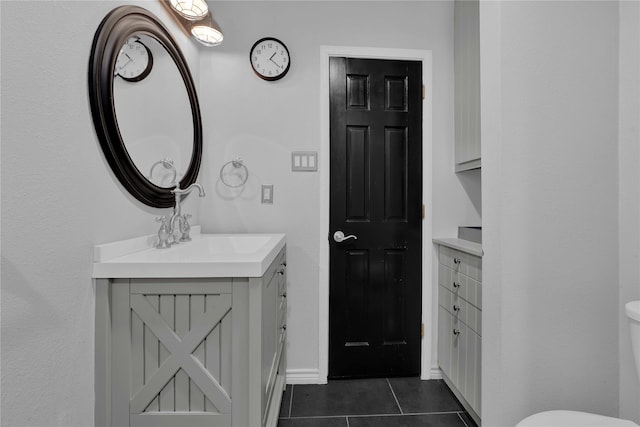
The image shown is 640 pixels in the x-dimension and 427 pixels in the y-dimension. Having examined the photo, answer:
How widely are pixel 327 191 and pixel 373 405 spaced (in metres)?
1.37

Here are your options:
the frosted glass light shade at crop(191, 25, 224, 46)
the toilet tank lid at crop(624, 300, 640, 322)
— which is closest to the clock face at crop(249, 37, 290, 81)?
the frosted glass light shade at crop(191, 25, 224, 46)

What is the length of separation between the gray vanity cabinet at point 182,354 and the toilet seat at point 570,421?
3.00ft

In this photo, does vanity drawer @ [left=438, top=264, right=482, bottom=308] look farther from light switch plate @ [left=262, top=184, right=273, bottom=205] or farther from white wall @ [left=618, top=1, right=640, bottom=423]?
light switch plate @ [left=262, top=184, right=273, bottom=205]

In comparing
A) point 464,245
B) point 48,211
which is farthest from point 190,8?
point 464,245

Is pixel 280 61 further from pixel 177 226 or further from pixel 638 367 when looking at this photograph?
pixel 638 367

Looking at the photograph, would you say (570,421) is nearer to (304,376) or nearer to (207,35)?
(304,376)

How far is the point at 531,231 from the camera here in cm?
129

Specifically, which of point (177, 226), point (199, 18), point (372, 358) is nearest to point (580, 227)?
point (372, 358)

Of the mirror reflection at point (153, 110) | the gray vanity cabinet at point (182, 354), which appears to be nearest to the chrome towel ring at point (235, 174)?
the mirror reflection at point (153, 110)

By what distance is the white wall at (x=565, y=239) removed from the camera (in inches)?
50.6

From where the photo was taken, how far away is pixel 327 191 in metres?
2.23

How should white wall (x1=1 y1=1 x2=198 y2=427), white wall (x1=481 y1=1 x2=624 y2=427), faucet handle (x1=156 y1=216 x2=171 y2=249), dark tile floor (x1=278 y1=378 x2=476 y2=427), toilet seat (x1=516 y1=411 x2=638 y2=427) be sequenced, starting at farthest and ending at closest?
dark tile floor (x1=278 y1=378 x2=476 y2=427), faucet handle (x1=156 y1=216 x2=171 y2=249), white wall (x1=481 y1=1 x2=624 y2=427), toilet seat (x1=516 y1=411 x2=638 y2=427), white wall (x1=1 y1=1 x2=198 y2=427)

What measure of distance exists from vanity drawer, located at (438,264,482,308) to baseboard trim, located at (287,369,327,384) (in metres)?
1.06

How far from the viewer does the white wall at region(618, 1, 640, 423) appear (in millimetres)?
1242
